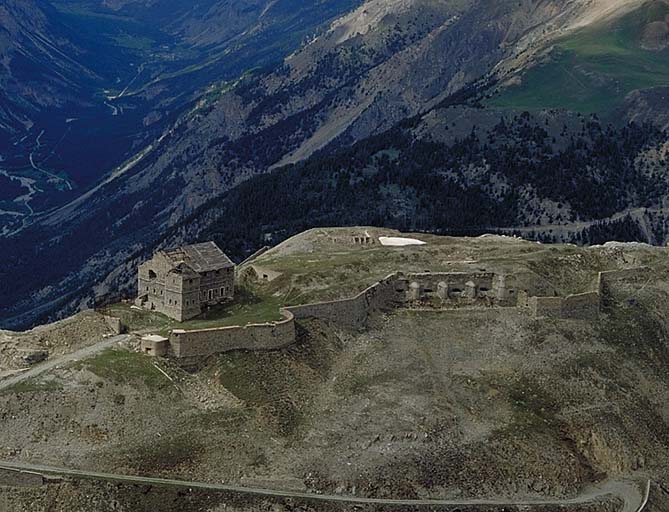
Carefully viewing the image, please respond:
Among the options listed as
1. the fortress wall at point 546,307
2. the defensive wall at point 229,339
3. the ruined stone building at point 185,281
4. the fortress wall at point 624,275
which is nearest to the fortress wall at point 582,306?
the fortress wall at point 546,307

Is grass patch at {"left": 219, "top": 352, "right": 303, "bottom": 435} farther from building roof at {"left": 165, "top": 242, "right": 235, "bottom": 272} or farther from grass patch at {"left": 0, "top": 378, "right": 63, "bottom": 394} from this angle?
grass patch at {"left": 0, "top": 378, "right": 63, "bottom": 394}

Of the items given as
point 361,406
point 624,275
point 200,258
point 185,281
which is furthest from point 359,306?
point 624,275

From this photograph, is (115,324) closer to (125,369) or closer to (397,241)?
(125,369)

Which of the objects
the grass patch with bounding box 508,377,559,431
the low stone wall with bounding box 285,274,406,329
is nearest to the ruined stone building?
the low stone wall with bounding box 285,274,406,329

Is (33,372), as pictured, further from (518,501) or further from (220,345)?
(518,501)

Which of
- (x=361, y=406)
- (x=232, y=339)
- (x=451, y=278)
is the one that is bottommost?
(x=361, y=406)

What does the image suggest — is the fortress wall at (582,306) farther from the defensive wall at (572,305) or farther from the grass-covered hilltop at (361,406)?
the grass-covered hilltop at (361,406)
